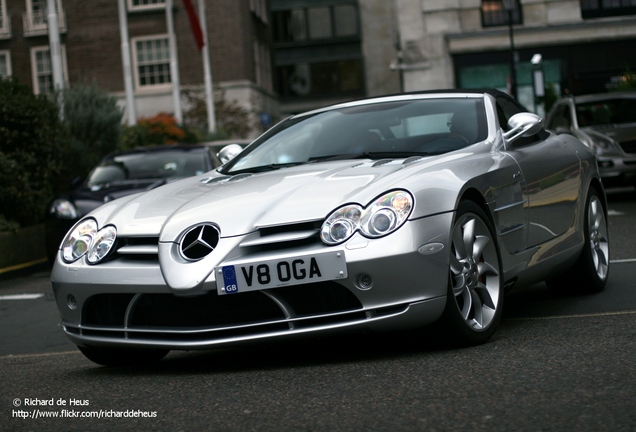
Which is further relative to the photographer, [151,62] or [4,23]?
[4,23]

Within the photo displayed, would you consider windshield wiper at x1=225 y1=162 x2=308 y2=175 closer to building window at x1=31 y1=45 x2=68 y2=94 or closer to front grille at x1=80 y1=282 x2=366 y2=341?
front grille at x1=80 y1=282 x2=366 y2=341

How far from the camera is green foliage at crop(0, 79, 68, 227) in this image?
44.3 ft

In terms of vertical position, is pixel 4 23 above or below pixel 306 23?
below

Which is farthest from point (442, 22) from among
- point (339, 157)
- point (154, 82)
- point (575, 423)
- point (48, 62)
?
point (575, 423)

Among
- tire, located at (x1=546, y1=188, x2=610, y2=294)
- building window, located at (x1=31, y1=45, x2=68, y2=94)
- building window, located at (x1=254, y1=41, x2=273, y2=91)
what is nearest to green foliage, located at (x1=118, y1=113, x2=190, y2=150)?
tire, located at (x1=546, y1=188, x2=610, y2=294)

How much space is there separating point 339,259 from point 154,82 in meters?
39.4

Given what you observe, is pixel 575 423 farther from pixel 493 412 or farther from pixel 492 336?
pixel 492 336

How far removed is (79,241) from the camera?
5461 mm

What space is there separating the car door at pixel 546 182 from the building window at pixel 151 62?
37314 millimetres

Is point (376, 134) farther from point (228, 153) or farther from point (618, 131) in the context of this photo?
point (618, 131)

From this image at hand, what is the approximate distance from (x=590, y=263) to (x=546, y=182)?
93cm

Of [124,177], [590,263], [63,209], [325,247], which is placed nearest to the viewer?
[325,247]

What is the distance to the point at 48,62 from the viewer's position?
147 feet

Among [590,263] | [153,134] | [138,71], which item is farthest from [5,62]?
[590,263]
